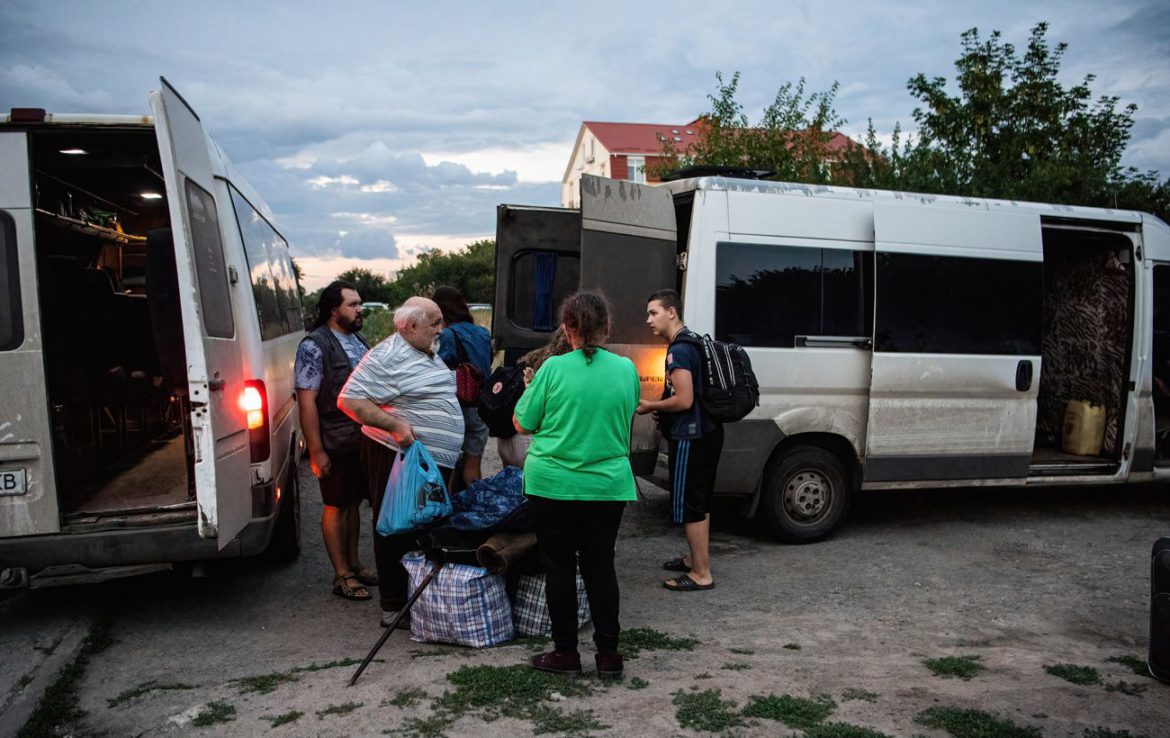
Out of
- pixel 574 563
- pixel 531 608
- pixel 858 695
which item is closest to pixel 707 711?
pixel 858 695

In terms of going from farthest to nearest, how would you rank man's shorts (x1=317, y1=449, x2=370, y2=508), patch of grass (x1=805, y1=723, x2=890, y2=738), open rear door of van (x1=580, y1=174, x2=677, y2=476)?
open rear door of van (x1=580, y1=174, x2=677, y2=476) → man's shorts (x1=317, y1=449, x2=370, y2=508) → patch of grass (x1=805, y1=723, x2=890, y2=738)

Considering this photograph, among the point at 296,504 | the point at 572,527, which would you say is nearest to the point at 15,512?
the point at 296,504

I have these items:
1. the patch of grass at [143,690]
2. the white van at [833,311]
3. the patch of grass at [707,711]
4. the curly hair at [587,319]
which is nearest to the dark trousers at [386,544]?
the patch of grass at [143,690]

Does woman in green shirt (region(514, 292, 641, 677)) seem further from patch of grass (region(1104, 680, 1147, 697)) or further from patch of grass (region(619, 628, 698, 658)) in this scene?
patch of grass (region(1104, 680, 1147, 697))

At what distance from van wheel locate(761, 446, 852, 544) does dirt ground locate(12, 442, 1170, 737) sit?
0.17m

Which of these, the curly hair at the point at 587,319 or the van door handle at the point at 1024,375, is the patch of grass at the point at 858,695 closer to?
the curly hair at the point at 587,319

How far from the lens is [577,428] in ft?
12.9

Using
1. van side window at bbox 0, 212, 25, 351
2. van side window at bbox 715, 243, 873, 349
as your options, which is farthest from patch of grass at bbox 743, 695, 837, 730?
van side window at bbox 0, 212, 25, 351

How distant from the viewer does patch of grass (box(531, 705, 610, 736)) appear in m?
3.49

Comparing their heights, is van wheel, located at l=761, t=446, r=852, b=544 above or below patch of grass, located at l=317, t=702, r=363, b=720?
above

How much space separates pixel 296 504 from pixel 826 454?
155 inches

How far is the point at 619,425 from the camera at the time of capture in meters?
4.02

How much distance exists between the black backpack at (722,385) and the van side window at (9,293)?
3.52 m

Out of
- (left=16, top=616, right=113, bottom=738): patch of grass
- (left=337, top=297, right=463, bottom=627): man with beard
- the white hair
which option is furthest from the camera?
the white hair
